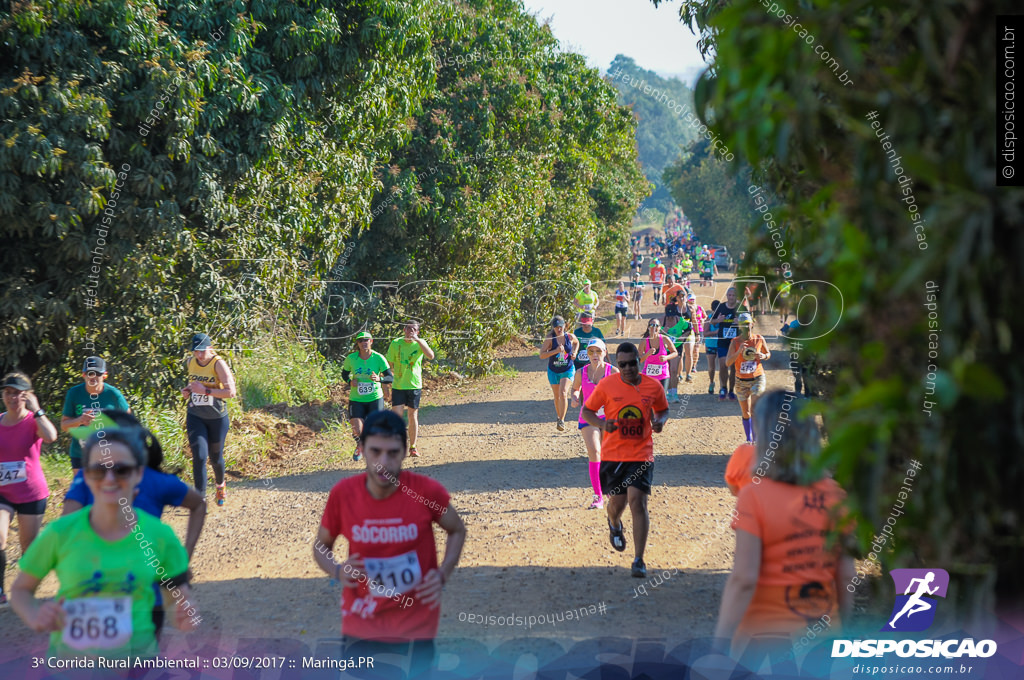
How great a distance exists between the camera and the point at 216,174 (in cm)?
1009

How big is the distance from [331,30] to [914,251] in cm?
1067

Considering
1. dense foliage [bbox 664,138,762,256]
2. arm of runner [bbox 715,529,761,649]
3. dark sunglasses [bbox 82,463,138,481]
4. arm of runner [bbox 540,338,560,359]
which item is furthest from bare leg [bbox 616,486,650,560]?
dense foliage [bbox 664,138,762,256]

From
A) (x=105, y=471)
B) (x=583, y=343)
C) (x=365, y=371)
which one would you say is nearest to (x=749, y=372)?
(x=583, y=343)

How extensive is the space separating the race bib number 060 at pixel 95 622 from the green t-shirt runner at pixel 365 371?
6.80 meters

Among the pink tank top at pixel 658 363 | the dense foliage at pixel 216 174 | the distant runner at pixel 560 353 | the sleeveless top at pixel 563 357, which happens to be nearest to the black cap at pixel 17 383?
the dense foliage at pixel 216 174

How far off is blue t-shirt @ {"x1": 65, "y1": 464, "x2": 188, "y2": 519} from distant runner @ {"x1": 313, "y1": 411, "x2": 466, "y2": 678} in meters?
1.02

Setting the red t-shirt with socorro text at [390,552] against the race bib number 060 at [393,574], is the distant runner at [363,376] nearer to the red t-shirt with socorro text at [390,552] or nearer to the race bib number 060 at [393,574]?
the red t-shirt with socorro text at [390,552]

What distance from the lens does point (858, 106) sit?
2.24 metres

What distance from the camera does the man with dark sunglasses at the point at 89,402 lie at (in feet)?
22.6

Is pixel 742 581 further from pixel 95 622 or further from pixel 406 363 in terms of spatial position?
pixel 406 363

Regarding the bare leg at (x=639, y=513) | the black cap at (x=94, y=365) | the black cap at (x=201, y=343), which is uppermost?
the black cap at (x=201, y=343)

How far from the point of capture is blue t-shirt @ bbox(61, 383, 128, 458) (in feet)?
22.7

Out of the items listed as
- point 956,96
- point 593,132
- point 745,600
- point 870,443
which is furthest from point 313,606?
point 593,132

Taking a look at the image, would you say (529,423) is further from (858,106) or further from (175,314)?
(858,106)
